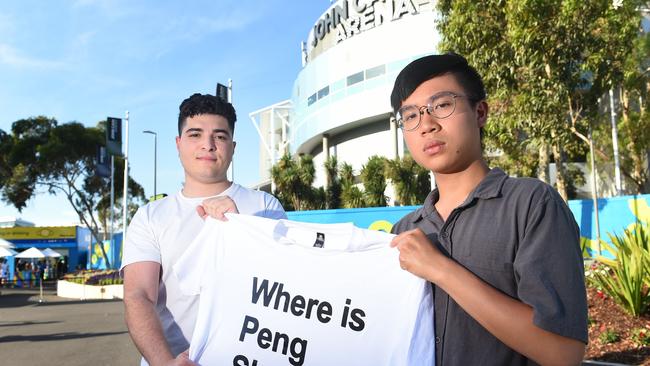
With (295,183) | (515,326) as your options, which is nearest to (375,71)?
(295,183)

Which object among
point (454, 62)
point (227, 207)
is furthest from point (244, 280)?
point (454, 62)

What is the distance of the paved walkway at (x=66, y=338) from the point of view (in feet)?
30.0

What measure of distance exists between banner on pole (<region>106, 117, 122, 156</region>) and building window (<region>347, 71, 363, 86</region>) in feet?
53.8

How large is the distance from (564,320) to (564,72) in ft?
47.5

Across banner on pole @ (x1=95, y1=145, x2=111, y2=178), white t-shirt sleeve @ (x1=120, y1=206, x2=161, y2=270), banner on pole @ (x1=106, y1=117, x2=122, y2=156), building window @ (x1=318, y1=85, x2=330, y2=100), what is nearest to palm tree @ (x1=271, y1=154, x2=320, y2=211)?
building window @ (x1=318, y1=85, x2=330, y2=100)

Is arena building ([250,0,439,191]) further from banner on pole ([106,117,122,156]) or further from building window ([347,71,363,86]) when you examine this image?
banner on pole ([106,117,122,156])

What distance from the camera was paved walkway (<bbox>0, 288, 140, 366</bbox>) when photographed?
9.16 metres

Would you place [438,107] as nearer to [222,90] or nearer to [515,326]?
[515,326]

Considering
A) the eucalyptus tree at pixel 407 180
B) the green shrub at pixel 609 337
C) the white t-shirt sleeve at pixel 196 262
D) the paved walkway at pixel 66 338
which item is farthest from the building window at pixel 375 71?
the white t-shirt sleeve at pixel 196 262

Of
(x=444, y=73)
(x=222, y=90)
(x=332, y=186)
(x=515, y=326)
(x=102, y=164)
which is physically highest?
(x=102, y=164)

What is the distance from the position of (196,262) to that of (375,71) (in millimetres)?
37622

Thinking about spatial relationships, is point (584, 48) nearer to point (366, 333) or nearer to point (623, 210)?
point (623, 210)

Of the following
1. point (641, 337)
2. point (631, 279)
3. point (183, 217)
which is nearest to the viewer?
point (183, 217)

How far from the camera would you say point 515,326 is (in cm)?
161
